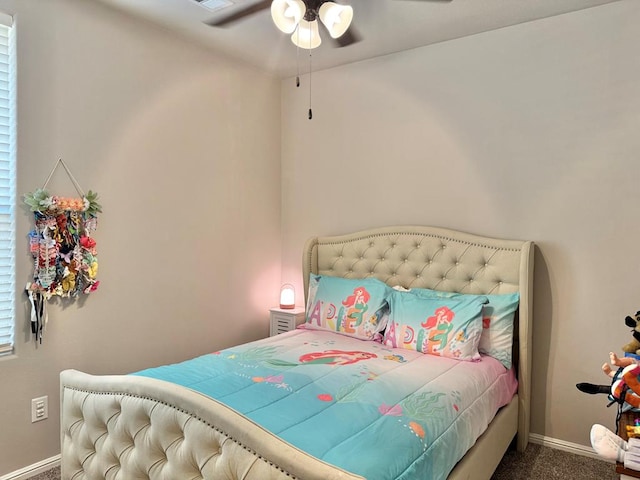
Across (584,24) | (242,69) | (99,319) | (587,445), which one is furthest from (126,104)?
(587,445)

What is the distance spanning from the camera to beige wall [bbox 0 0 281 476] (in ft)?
7.93

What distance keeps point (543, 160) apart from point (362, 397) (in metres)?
1.89

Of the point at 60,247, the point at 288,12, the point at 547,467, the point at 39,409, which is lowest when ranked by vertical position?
the point at 547,467

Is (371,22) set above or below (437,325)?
above

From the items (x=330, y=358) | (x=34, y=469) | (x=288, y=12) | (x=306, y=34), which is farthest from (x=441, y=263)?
(x=34, y=469)

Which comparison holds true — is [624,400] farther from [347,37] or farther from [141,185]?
[141,185]

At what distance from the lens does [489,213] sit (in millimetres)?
3021

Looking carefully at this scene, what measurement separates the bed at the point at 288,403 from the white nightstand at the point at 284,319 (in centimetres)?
38

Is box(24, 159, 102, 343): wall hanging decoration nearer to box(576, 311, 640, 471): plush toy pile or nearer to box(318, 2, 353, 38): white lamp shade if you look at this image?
box(318, 2, 353, 38): white lamp shade

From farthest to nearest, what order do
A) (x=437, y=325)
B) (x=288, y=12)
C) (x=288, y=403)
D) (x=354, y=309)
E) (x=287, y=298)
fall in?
1. (x=287, y=298)
2. (x=354, y=309)
3. (x=437, y=325)
4. (x=288, y=12)
5. (x=288, y=403)

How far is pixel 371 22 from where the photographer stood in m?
2.85

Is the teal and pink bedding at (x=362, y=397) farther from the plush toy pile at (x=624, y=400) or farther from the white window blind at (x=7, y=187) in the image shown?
the white window blind at (x=7, y=187)

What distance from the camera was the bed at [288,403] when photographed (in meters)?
1.39

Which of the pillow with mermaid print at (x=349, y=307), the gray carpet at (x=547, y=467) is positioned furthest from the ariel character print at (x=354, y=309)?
the gray carpet at (x=547, y=467)
